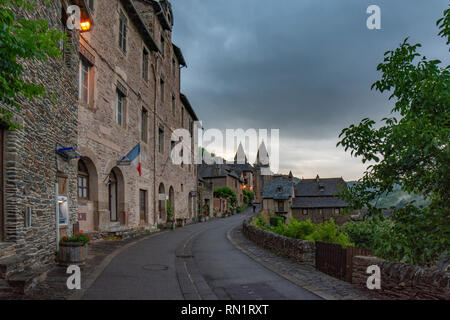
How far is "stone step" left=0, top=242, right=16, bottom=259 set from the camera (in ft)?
20.9

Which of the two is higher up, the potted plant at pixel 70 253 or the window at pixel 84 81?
the window at pixel 84 81

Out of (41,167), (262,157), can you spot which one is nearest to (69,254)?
(41,167)

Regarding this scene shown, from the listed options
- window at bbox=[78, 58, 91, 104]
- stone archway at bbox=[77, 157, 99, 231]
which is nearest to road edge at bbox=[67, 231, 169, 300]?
stone archway at bbox=[77, 157, 99, 231]

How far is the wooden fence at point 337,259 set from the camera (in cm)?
822

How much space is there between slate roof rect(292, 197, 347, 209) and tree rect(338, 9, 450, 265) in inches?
1882

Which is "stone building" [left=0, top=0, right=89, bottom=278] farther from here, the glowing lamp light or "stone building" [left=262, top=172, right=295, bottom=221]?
"stone building" [left=262, top=172, right=295, bottom=221]

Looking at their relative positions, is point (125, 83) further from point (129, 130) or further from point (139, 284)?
point (139, 284)

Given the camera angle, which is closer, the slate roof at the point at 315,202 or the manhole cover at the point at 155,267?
the manhole cover at the point at 155,267

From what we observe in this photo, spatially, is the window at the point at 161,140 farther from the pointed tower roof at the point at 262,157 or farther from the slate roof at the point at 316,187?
the pointed tower roof at the point at 262,157

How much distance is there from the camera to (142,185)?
19031 millimetres

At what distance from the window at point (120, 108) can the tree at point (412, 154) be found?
12.0 meters

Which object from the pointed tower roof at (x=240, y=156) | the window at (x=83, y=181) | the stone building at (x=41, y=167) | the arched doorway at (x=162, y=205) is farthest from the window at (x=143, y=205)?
the pointed tower roof at (x=240, y=156)

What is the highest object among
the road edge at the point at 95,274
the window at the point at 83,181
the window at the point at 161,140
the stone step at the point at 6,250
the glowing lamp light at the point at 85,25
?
the glowing lamp light at the point at 85,25
